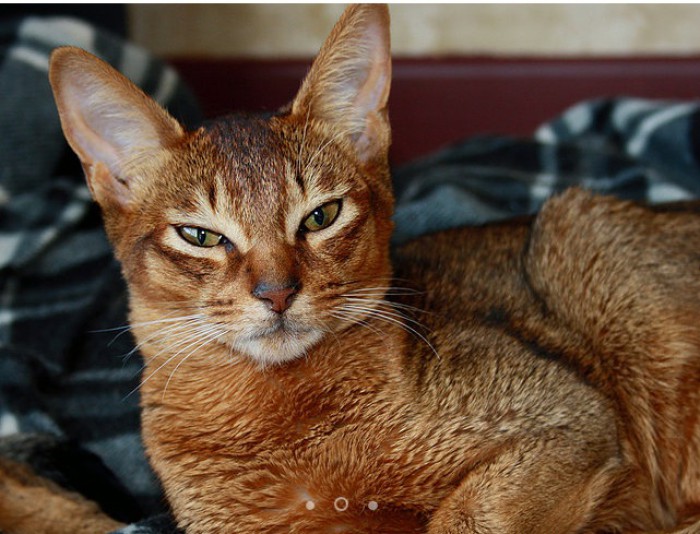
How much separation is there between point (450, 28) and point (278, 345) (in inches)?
76.5

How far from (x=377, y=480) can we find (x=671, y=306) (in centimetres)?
58

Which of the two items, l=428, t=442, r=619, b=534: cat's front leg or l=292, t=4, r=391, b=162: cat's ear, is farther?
l=292, t=4, r=391, b=162: cat's ear

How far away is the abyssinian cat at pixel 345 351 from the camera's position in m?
1.12

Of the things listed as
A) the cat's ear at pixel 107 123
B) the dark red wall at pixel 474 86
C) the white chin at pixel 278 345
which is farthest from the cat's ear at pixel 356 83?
the dark red wall at pixel 474 86

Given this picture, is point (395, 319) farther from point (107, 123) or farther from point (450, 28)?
point (450, 28)

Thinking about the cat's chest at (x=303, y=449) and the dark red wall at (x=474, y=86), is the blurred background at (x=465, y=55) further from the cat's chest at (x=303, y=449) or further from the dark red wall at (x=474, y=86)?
the cat's chest at (x=303, y=449)

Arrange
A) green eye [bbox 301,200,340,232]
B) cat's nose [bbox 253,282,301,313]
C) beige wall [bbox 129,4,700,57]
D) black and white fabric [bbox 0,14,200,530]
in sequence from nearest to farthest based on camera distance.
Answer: cat's nose [bbox 253,282,301,313] < green eye [bbox 301,200,340,232] < black and white fabric [bbox 0,14,200,530] < beige wall [bbox 129,4,700,57]

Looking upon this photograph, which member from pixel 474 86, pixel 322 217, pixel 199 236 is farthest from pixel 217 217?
pixel 474 86

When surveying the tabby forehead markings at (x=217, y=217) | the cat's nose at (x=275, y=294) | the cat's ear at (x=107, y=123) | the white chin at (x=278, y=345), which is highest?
the cat's ear at (x=107, y=123)

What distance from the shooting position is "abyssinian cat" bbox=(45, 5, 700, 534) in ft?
3.68

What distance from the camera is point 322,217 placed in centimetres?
119

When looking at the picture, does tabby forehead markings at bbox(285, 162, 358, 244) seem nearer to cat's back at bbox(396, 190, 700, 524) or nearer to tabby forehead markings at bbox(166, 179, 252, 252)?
tabby forehead markings at bbox(166, 179, 252, 252)

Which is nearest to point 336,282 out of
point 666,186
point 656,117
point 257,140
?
point 257,140
